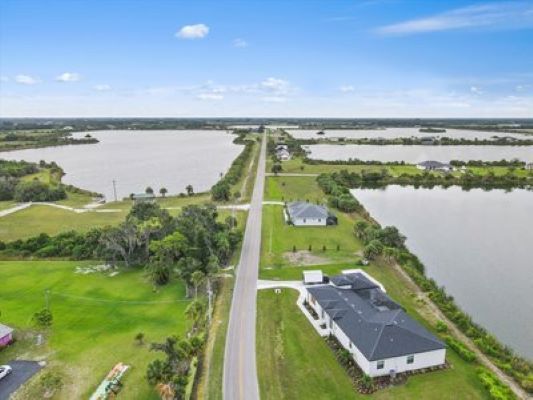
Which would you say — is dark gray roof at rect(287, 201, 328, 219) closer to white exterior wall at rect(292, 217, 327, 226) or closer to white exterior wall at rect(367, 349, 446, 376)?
white exterior wall at rect(292, 217, 327, 226)

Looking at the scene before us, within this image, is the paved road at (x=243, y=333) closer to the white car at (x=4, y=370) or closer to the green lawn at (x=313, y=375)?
the green lawn at (x=313, y=375)

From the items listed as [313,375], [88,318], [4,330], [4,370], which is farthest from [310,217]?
A: [4,370]

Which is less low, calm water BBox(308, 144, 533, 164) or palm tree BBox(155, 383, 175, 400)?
calm water BBox(308, 144, 533, 164)

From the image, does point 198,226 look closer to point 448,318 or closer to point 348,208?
point 448,318

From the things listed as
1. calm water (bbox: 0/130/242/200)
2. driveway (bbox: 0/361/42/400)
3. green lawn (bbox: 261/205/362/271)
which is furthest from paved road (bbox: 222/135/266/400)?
calm water (bbox: 0/130/242/200)

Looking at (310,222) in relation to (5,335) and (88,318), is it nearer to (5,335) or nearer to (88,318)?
(88,318)

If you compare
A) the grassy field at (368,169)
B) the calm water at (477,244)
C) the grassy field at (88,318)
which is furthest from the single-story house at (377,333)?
the grassy field at (368,169)
